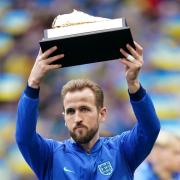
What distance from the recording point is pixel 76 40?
105 inches

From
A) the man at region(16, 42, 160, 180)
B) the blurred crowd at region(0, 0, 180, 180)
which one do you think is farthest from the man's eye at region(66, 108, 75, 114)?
the blurred crowd at region(0, 0, 180, 180)

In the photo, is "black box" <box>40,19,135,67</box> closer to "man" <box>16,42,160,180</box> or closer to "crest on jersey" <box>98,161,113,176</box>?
"man" <box>16,42,160,180</box>

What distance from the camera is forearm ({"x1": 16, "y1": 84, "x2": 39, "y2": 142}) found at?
9.00 ft

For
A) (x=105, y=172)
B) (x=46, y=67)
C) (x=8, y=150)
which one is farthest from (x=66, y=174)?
(x=8, y=150)

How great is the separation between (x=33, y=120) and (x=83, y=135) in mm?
237

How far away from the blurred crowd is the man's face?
8.47 feet

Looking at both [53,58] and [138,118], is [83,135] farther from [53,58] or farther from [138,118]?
[53,58]

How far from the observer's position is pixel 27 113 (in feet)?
9.00

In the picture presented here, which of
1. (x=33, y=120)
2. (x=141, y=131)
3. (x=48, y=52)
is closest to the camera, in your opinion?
(x=48, y=52)

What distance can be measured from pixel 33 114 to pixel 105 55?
417mm

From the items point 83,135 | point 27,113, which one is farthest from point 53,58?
point 83,135

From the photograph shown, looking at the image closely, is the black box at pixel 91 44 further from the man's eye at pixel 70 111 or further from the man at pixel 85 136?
the man's eye at pixel 70 111

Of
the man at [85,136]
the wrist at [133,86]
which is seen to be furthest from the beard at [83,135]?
the wrist at [133,86]

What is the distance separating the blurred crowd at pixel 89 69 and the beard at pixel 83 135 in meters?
2.61
